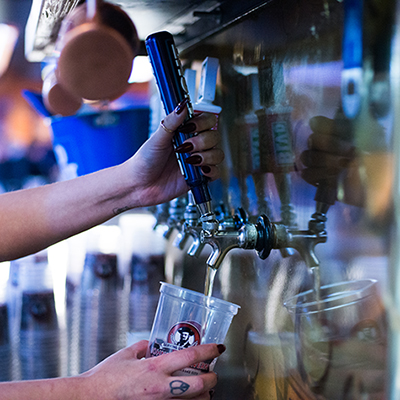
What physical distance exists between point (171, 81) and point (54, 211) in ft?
1.47

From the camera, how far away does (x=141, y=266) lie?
146 centimetres

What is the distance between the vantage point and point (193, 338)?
2.05ft

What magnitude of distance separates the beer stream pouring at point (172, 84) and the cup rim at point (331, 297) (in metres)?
0.18

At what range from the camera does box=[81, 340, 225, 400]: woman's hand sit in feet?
1.95

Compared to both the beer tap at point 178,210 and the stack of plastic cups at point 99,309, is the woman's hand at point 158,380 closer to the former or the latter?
the beer tap at point 178,210

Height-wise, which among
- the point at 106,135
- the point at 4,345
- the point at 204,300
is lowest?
the point at 4,345

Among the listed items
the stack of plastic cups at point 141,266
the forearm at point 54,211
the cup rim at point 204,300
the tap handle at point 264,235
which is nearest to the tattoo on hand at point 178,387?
the cup rim at point 204,300

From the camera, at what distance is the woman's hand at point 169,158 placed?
27.6 inches

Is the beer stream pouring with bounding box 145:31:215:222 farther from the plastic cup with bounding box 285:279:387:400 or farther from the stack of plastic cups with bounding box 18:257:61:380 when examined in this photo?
the stack of plastic cups with bounding box 18:257:61:380

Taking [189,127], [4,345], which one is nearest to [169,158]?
[189,127]

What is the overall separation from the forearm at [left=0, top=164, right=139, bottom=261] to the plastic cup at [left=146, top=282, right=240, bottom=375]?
0.37 meters

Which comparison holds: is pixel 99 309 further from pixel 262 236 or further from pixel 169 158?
pixel 262 236

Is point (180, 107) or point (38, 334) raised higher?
point (180, 107)

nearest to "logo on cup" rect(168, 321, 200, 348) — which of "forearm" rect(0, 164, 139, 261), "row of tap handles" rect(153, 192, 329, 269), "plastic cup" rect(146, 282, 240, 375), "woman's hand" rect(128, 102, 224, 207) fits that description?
"plastic cup" rect(146, 282, 240, 375)
